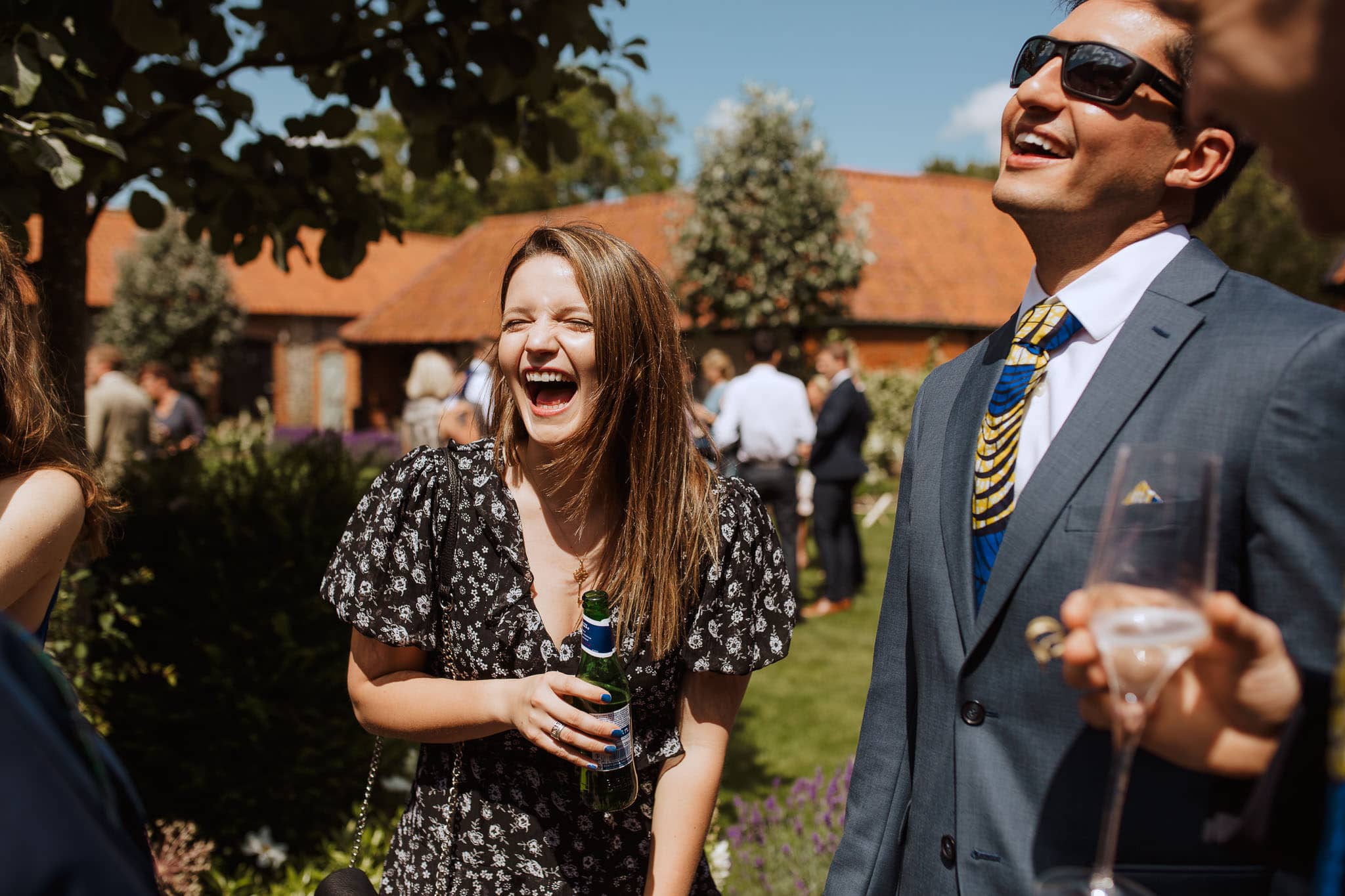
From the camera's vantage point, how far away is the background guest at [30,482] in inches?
79.8

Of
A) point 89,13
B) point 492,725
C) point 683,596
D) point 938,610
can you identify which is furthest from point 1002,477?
point 89,13

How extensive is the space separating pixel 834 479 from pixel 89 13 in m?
6.68

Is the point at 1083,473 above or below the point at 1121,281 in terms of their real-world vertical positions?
below

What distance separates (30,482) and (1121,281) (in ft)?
7.03

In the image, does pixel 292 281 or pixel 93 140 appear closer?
pixel 93 140

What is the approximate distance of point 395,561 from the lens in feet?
6.95

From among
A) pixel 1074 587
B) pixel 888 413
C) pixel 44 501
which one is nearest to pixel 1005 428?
pixel 1074 587

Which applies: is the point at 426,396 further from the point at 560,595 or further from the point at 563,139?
the point at 560,595

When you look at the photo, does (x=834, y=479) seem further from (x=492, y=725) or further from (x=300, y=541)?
(x=492, y=725)

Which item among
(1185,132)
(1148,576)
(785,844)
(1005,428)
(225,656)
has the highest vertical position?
(1185,132)

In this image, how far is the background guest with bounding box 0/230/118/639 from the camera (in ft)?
6.65

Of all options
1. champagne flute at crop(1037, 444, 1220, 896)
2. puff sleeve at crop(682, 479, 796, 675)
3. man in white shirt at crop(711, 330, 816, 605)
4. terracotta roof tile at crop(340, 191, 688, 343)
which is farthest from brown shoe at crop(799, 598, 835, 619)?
terracotta roof tile at crop(340, 191, 688, 343)

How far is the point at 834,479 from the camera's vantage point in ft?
28.8

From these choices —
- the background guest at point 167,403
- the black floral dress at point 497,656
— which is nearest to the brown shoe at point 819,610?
the background guest at point 167,403
